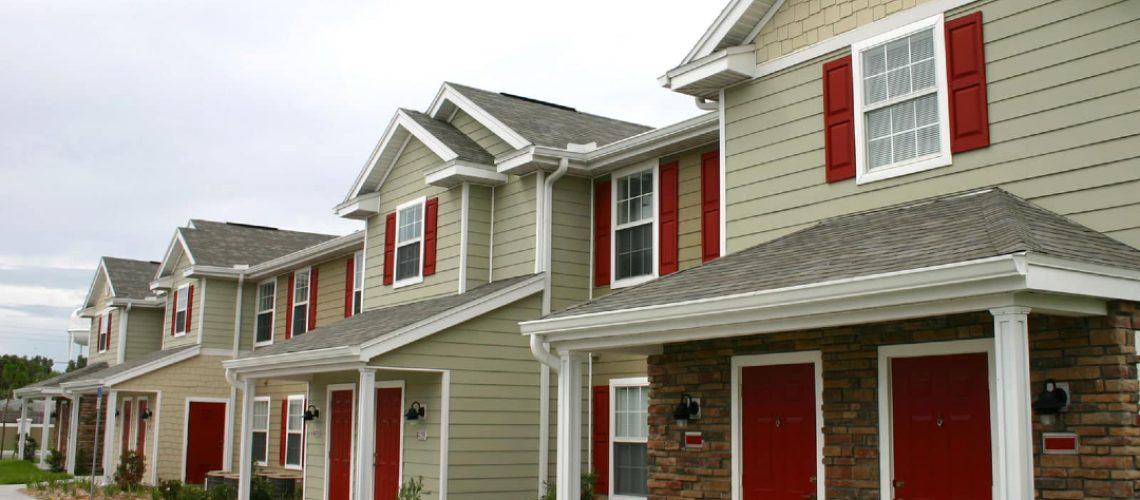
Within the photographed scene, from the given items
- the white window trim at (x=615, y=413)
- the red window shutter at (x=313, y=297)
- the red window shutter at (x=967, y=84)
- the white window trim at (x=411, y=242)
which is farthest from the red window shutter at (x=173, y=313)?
the red window shutter at (x=967, y=84)

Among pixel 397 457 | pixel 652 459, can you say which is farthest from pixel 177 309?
pixel 652 459

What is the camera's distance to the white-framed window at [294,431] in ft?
72.9

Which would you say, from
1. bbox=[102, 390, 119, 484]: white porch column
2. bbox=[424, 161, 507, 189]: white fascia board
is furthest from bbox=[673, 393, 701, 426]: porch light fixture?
bbox=[102, 390, 119, 484]: white porch column

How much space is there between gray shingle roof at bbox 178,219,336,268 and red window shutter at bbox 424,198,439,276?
1155cm

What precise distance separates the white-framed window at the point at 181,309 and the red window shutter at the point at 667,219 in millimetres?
17244

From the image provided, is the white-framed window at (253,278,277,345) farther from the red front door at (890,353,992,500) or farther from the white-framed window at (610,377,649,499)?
the red front door at (890,353,992,500)

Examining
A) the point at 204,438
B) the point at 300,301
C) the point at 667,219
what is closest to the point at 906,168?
the point at 667,219

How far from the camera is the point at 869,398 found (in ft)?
30.2

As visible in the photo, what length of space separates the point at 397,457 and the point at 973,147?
9312 millimetres

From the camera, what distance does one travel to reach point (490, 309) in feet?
47.5

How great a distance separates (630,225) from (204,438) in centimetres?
1559

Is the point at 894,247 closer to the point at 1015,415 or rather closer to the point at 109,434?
the point at 1015,415

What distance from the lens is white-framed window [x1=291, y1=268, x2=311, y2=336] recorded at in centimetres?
2380

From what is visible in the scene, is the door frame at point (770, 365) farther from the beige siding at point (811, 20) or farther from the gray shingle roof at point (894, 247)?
the beige siding at point (811, 20)
